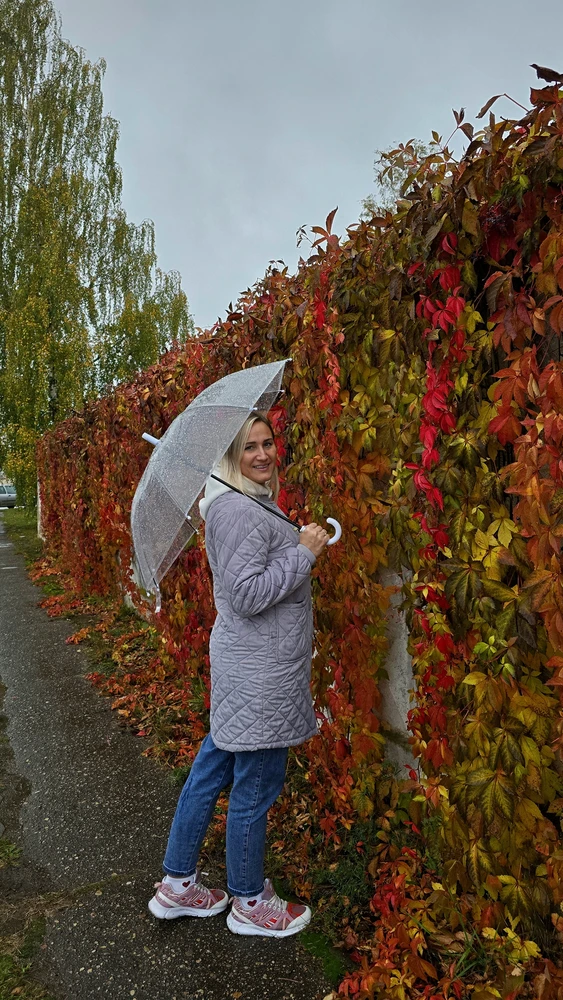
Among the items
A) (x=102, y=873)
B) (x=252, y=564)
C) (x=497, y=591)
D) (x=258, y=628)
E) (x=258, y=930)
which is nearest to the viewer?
(x=497, y=591)

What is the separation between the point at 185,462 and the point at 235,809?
1246 mm

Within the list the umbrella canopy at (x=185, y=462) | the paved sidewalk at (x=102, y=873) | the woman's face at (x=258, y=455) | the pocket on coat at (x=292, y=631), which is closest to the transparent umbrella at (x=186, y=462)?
the umbrella canopy at (x=185, y=462)

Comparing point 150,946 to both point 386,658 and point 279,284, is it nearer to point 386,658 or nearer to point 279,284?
point 386,658

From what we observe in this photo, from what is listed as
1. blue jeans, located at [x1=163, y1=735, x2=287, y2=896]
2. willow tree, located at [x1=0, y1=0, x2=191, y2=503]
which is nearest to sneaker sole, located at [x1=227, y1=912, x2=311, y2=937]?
blue jeans, located at [x1=163, y1=735, x2=287, y2=896]

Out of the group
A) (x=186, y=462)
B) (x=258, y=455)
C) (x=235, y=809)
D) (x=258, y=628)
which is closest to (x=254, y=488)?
(x=258, y=455)

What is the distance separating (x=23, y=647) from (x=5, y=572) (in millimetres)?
5316

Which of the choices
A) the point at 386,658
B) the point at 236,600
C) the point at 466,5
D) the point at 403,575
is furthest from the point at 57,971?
the point at 466,5

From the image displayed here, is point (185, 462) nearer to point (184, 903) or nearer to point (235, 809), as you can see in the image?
point (235, 809)

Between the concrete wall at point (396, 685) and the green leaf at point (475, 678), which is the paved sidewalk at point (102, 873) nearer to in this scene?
the concrete wall at point (396, 685)

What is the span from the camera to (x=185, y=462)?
2.19 metres

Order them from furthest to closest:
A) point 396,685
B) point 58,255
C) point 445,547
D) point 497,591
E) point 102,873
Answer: point 58,255 → point 102,873 → point 396,685 → point 445,547 → point 497,591

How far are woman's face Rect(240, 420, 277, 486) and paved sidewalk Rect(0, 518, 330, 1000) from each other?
1655 millimetres

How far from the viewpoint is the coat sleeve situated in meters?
2.05

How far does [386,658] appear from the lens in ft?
8.48
